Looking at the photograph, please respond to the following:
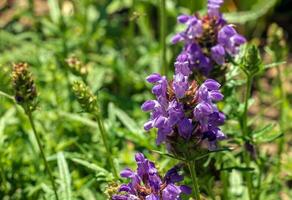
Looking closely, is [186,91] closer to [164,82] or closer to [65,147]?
[164,82]

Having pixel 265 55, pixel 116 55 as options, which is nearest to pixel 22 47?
pixel 116 55

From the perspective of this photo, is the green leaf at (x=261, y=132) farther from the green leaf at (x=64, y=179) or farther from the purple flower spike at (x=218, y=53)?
the green leaf at (x=64, y=179)

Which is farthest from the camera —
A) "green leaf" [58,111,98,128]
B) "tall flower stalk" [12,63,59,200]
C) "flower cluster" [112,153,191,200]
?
"green leaf" [58,111,98,128]

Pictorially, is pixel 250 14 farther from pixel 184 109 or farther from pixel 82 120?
pixel 184 109

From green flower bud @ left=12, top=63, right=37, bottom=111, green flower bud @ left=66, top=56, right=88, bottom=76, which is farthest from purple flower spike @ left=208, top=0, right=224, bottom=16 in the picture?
green flower bud @ left=12, top=63, right=37, bottom=111

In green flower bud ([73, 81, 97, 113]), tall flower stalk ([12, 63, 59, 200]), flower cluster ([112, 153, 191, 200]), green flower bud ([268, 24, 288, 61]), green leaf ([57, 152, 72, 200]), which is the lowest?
green leaf ([57, 152, 72, 200])

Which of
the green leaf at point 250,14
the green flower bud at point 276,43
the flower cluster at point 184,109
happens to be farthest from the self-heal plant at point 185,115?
the green leaf at point 250,14

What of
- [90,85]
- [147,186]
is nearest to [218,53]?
[147,186]

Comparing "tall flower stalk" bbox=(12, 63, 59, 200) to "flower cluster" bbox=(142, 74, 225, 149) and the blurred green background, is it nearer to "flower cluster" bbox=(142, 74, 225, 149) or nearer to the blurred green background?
the blurred green background
